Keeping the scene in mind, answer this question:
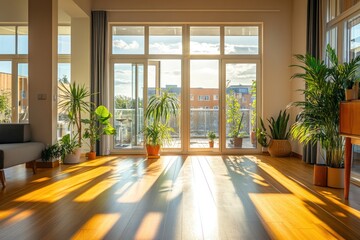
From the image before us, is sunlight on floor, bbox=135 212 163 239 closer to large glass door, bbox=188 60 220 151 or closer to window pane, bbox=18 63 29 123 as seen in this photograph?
large glass door, bbox=188 60 220 151

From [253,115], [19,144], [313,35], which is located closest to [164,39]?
[253,115]

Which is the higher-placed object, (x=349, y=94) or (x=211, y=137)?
(x=349, y=94)

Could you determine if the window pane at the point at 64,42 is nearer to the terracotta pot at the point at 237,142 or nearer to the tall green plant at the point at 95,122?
the tall green plant at the point at 95,122

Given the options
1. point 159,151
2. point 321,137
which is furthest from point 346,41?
point 159,151

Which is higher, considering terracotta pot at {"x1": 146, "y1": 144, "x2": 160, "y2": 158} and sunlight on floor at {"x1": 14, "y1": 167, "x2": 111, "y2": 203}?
terracotta pot at {"x1": 146, "y1": 144, "x2": 160, "y2": 158}

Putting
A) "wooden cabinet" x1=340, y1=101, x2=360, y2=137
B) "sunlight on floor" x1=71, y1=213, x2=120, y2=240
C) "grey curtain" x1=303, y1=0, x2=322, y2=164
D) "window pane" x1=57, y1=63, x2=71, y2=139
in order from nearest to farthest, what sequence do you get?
"sunlight on floor" x1=71, y1=213, x2=120, y2=240, "wooden cabinet" x1=340, y1=101, x2=360, y2=137, "grey curtain" x1=303, y1=0, x2=322, y2=164, "window pane" x1=57, y1=63, x2=71, y2=139

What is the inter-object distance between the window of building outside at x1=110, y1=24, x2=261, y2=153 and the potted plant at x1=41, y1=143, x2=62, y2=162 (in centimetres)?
180

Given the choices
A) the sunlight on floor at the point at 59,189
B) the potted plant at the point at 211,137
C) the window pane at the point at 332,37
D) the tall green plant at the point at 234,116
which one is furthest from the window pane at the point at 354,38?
the sunlight on floor at the point at 59,189

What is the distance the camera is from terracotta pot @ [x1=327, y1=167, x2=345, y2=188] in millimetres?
3771

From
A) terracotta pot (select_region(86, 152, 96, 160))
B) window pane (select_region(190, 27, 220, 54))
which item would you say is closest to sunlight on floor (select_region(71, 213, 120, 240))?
terracotta pot (select_region(86, 152, 96, 160))

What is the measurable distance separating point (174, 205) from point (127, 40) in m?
4.92

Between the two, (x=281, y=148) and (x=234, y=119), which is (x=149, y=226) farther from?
(x=234, y=119)

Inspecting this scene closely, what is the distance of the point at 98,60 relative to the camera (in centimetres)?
670

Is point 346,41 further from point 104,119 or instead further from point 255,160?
point 104,119
